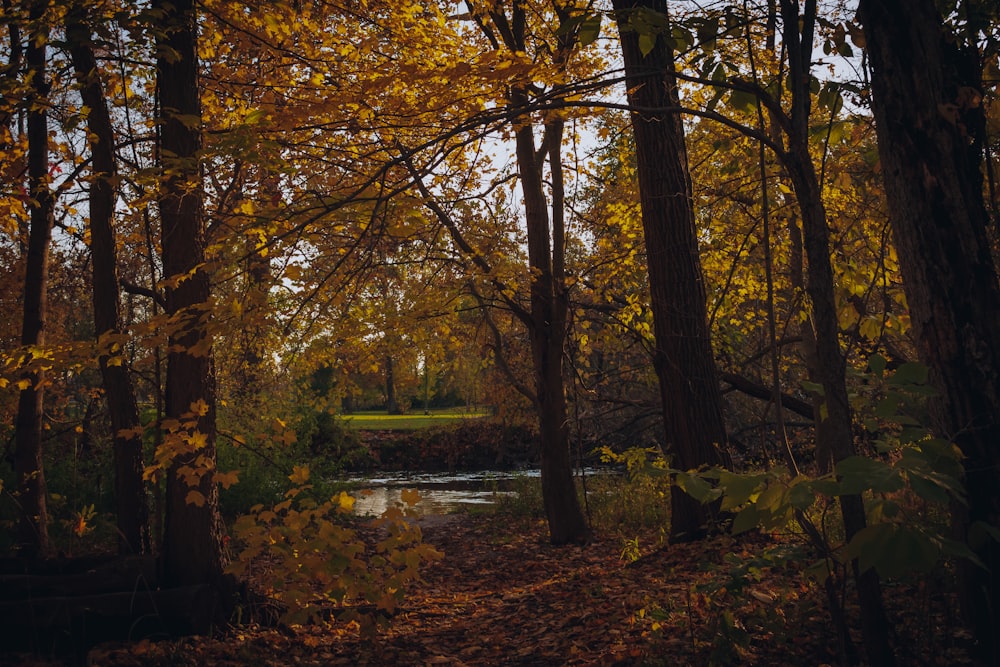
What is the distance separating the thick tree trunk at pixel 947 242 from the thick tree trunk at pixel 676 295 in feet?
11.4

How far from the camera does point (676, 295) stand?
6.80 meters

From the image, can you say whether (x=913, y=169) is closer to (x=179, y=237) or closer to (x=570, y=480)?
(x=179, y=237)

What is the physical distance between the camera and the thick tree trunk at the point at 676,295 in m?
6.66

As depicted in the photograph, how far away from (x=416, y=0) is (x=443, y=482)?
13.7 meters

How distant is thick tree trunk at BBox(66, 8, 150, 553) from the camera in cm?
625

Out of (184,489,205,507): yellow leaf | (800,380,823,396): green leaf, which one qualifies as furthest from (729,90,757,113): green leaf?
(184,489,205,507): yellow leaf

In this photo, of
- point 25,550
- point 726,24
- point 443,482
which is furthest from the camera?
point 443,482

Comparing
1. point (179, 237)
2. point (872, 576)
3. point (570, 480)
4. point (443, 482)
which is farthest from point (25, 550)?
point (443, 482)

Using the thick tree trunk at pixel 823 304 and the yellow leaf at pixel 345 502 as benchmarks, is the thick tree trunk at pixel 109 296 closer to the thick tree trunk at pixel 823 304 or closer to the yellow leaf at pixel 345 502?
the yellow leaf at pixel 345 502

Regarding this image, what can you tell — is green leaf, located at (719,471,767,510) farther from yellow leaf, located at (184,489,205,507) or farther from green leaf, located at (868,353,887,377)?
yellow leaf, located at (184,489,205,507)

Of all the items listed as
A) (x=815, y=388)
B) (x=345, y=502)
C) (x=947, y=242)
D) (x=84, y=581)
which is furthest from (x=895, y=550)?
(x=84, y=581)

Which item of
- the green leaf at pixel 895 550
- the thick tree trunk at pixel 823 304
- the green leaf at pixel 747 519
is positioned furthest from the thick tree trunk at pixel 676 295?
the green leaf at pixel 895 550

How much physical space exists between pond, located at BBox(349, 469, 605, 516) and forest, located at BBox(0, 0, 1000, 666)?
114 inches

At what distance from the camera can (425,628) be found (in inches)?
234
